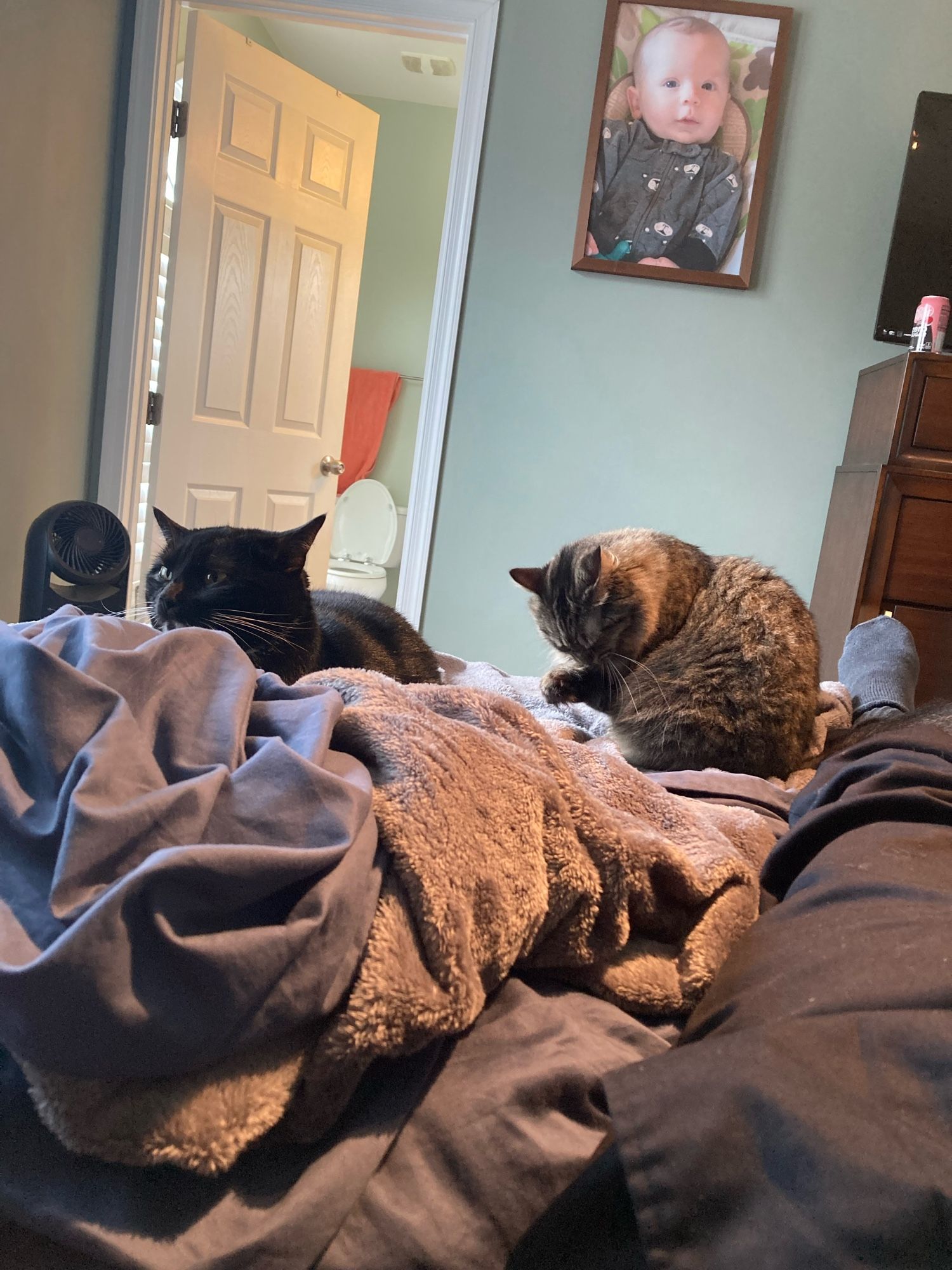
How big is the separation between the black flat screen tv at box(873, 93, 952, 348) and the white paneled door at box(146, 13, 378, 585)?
1.76 m

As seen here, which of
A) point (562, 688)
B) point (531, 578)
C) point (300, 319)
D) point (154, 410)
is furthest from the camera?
point (300, 319)

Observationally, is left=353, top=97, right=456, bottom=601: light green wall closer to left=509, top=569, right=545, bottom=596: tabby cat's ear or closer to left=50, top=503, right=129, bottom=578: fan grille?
left=50, top=503, right=129, bottom=578: fan grille

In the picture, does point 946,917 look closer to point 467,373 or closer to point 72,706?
point 72,706

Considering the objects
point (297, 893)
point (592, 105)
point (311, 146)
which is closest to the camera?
point (297, 893)

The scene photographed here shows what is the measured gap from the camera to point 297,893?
0.42m

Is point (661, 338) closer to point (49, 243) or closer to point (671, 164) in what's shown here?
Result: point (671, 164)

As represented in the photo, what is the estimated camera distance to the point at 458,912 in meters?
0.45

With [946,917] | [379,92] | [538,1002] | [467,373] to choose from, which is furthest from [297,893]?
[379,92]

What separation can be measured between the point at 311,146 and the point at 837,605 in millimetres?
2197

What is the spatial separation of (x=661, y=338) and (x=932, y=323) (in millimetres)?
698

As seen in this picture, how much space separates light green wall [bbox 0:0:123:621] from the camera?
2139 mm

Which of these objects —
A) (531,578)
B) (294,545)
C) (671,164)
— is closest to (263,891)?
(294,545)

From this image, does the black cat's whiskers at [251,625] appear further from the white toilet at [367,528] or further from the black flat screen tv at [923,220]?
the white toilet at [367,528]

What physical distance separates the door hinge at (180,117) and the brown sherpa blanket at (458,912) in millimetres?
2537
